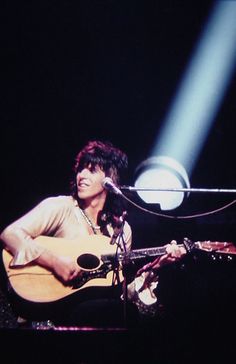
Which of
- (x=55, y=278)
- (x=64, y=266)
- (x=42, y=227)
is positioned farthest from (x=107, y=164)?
(x=55, y=278)

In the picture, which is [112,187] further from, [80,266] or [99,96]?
[99,96]

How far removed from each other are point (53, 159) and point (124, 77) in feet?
4.20

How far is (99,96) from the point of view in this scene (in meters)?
4.24

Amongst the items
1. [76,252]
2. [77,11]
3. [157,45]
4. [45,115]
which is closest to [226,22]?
A: [157,45]

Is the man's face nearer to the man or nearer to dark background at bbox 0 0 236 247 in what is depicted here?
the man

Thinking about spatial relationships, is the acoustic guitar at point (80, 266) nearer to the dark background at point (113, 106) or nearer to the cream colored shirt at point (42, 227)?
the cream colored shirt at point (42, 227)

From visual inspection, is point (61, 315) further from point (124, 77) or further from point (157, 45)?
point (157, 45)

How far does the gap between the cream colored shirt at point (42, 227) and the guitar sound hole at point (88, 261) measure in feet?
0.86

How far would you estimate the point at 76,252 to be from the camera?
3.27m

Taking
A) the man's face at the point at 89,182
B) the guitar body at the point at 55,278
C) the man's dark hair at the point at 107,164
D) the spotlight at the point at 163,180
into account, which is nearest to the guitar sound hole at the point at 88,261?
the guitar body at the point at 55,278

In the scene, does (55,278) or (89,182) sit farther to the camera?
Result: (89,182)

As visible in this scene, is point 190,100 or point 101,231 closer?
point 101,231

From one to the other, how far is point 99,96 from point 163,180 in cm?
128

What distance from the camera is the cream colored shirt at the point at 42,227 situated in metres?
3.13
